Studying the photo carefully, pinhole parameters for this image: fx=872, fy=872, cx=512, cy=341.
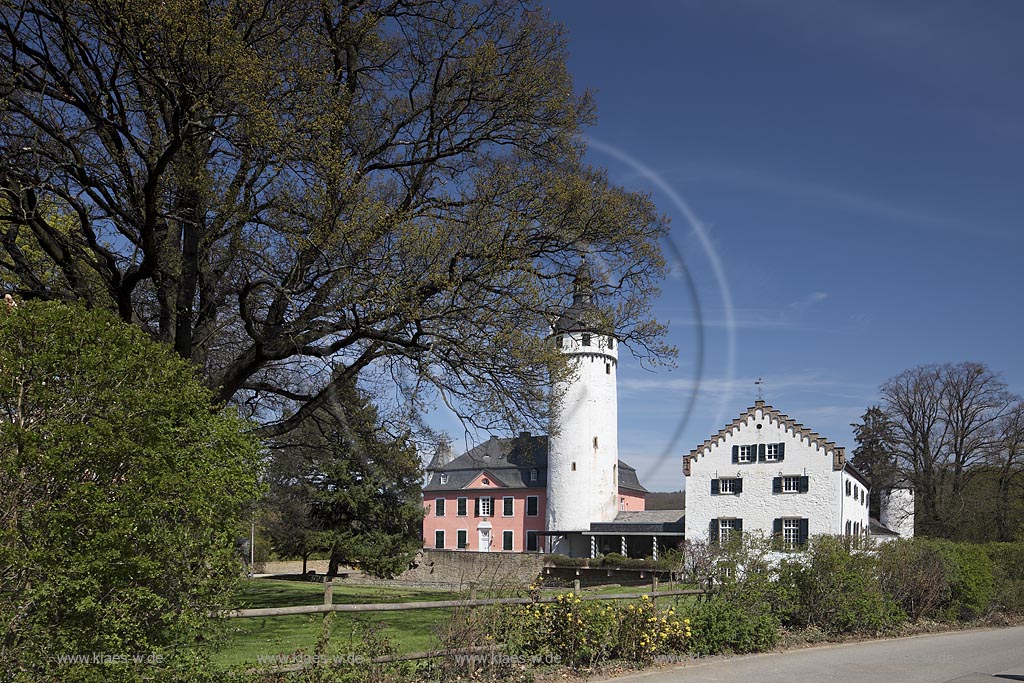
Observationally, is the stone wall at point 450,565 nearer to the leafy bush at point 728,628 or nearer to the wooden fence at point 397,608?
the leafy bush at point 728,628

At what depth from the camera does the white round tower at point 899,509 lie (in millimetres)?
56469

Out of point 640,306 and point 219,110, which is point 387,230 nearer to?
point 219,110

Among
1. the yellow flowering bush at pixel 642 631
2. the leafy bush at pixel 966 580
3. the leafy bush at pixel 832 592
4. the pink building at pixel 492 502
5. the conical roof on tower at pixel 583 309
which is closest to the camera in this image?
the yellow flowering bush at pixel 642 631

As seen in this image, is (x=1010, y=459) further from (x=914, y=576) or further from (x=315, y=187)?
(x=315, y=187)

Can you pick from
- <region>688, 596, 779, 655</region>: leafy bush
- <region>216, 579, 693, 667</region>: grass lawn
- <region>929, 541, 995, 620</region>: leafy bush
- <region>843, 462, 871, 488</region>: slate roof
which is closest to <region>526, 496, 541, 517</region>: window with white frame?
<region>843, 462, 871, 488</region>: slate roof

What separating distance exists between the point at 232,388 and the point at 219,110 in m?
5.11

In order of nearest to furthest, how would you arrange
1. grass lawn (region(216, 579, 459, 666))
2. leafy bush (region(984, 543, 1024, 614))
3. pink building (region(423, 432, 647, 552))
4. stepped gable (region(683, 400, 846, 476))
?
grass lawn (region(216, 579, 459, 666)), leafy bush (region(984, 543, 1024, 614)), stepped gable (region(683, 400, 846, 476)), pink building (region(423, 432, 647, 552))

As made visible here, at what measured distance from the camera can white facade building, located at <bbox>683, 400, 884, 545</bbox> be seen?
45375 millimetres

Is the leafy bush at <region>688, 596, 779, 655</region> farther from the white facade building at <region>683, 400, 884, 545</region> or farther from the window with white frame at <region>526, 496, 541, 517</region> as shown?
the window with white frame at <region>526, 496, 541, 517</region>

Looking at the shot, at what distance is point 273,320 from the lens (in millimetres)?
15055

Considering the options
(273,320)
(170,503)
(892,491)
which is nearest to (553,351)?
(273,320)

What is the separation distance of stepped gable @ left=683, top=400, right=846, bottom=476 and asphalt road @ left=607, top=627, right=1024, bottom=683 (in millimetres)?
28698

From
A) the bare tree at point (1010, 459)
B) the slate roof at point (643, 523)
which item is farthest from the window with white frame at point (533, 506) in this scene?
the bare tree at point (1010, 459)

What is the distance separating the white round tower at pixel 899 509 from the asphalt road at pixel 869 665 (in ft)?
139
